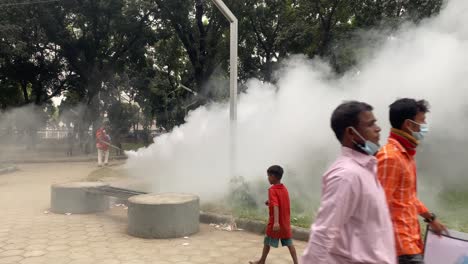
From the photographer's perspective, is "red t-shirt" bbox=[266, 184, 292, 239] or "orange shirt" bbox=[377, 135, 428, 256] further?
"red t-shirt" bbox=[266, 184, 292, 239]

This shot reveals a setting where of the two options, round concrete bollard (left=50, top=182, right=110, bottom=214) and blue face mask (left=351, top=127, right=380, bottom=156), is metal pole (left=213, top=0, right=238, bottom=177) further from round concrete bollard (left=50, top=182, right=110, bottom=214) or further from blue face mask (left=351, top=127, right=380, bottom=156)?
blue face mask (left=351, top=127, right=380, bottom=156)

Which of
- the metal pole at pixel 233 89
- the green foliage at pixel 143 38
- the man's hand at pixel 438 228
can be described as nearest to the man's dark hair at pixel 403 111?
the man's hand at pixel 438 228

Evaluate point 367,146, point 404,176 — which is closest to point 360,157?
point 367,146

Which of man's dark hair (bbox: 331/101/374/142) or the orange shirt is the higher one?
man's dark hair (bbox: 331/101/374/142)

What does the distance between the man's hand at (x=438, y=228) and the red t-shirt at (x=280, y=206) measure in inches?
70.1

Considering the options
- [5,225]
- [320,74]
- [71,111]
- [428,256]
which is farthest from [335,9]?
[71,111]

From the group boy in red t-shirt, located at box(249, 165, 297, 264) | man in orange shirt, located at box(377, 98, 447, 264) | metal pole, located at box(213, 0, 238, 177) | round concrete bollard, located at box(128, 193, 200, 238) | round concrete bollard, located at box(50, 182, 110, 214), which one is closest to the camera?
man in orange shirt, located at box(377, 98, 447, 264)

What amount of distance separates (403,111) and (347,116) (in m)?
0.79

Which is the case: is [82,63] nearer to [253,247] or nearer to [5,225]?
[5,225]

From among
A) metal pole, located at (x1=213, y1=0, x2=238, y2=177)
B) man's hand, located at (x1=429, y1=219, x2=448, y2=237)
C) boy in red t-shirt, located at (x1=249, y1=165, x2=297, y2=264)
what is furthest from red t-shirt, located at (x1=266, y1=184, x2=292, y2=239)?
metal pole, located at (x1=213, y1=0, x2=238, y2=177)

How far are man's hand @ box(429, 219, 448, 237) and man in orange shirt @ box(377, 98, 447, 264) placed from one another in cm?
17

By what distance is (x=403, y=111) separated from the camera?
2756 mm

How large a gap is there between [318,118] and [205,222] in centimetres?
324

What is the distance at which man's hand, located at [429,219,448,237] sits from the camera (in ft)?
9.41
